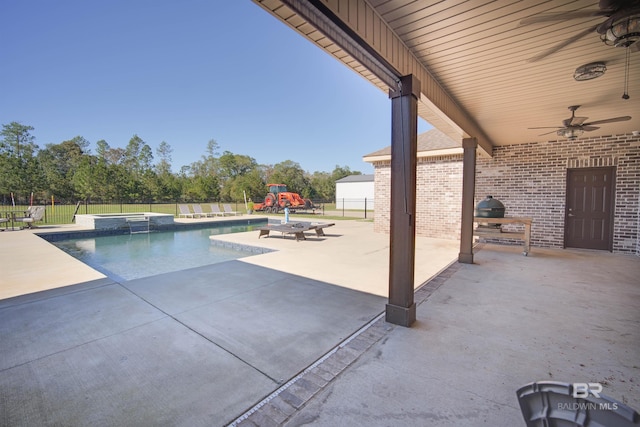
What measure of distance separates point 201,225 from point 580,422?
13.7m

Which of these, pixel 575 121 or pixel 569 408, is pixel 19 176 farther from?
pixel 575 121

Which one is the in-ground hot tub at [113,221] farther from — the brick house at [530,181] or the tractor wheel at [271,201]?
the brick house at [530,181]

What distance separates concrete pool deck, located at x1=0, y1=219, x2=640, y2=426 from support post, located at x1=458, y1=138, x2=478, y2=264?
1035mm

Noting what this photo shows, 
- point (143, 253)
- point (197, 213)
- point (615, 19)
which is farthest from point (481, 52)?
point (197, 213)

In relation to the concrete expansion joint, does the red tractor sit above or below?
above

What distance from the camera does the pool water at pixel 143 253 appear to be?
20.1 ft

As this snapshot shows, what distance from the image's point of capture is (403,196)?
2.69 m

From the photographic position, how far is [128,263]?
6605mm

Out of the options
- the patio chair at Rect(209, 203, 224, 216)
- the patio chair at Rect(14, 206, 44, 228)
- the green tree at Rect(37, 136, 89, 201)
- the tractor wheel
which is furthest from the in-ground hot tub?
the green tree at Rect(37, 136, 89, 201)

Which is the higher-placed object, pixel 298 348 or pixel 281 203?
pixel 281 203

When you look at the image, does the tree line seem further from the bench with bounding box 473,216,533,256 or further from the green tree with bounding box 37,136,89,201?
the bench with bounding box 473,216,533,256

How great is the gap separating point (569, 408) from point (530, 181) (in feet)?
26.6

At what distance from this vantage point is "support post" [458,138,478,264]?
5.30 meters

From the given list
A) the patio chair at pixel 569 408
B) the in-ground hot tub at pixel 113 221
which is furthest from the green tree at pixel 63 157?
the patio chair at pixel 569 408
